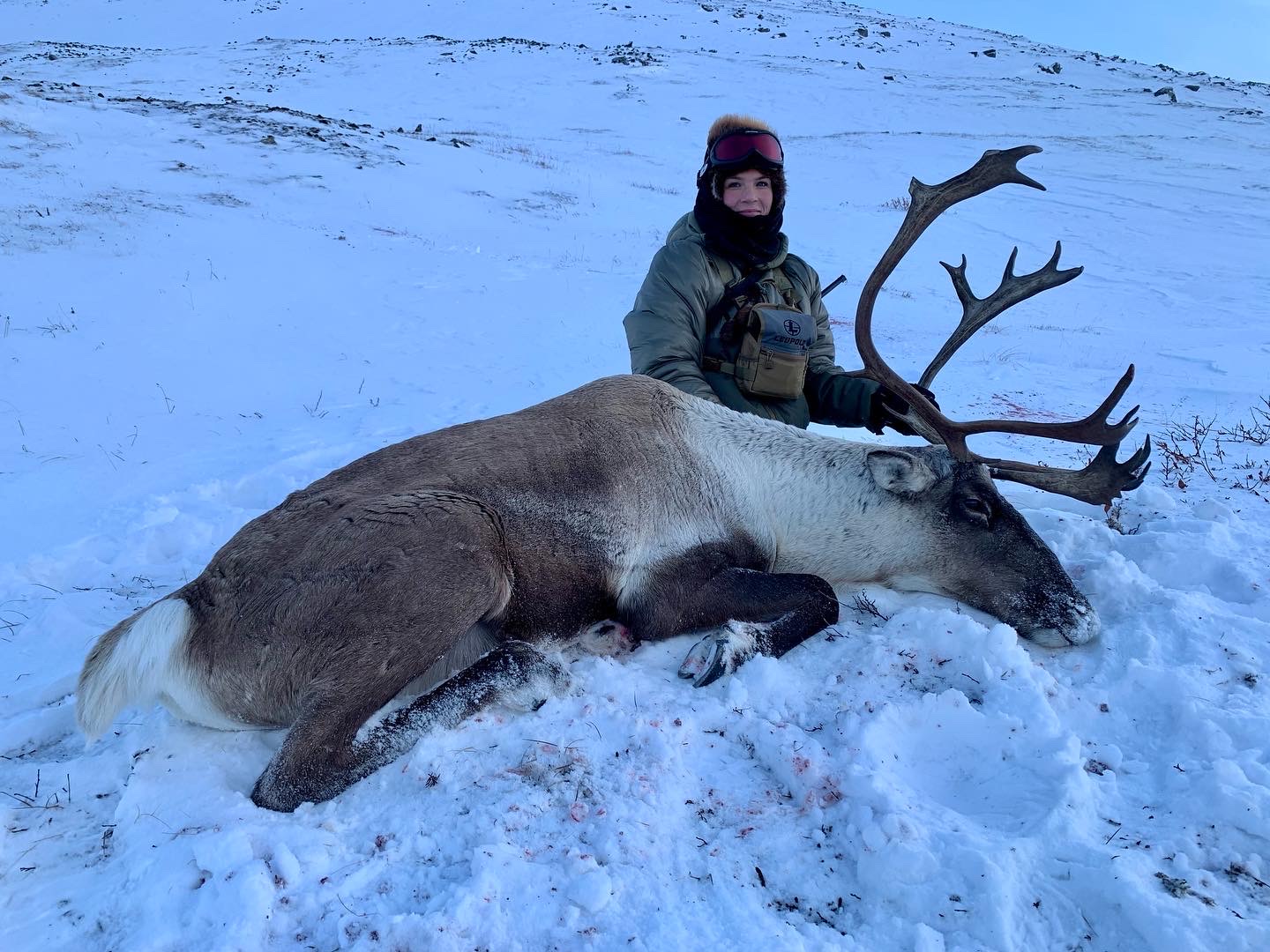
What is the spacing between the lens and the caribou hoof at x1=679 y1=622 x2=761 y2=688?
3.13 meters

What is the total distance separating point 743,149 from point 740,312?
3.41 feet

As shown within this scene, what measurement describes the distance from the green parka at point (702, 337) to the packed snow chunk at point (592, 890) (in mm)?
3021

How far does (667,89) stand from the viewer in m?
33.3

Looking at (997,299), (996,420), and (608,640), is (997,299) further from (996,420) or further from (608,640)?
(608,640)

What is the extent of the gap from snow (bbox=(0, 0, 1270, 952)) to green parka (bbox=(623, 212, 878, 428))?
4.06 feet

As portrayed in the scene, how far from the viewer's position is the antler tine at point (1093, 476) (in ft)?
12.4

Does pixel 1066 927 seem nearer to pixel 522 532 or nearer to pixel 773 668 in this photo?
pixel 773 668

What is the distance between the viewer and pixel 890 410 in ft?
13.9

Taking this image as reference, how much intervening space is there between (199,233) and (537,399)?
21.2ft

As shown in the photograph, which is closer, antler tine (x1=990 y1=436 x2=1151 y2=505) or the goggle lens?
antler tine (x1=990 y1=436 x2=1151 y2=505)

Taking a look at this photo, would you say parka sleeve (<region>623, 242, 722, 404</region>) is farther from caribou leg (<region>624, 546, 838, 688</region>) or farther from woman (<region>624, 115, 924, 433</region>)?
caribou leg (<region>624, 546, 838, 688</region>)

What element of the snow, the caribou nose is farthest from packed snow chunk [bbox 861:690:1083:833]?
the caribou nose

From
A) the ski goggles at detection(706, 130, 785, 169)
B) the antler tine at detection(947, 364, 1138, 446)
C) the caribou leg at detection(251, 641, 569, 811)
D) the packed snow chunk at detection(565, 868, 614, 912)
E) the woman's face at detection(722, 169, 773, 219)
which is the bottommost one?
the caribou leg at detection(251, 641, 569, 811)

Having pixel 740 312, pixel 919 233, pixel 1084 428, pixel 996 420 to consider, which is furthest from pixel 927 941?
pixel 740 312
